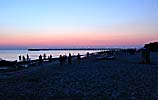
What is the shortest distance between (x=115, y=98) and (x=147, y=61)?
2476 centimetres

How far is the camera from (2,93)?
15.5 metres

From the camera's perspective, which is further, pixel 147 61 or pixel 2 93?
pixel 147 61

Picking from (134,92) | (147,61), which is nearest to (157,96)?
(134,92)

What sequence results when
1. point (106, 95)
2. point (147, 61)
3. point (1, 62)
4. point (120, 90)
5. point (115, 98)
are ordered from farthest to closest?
point (1, 62), point (147, 61), point (120, 90), point (106, 95), point (115, 98)

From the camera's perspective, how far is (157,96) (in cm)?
1299

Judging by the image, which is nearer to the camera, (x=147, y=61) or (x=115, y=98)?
(x=115, y=98)

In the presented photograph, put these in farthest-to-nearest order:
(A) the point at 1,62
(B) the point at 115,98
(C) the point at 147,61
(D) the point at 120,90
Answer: (A) the point at 1,62, (C) the point at 147,61, (D) the point at 120,90, (B) the point at 115,98

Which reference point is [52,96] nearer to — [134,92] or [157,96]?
[134,92]

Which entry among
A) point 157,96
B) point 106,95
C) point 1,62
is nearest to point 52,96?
point 106,95

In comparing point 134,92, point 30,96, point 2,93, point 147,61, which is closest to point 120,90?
point 134,92

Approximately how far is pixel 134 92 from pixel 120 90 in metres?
0.93

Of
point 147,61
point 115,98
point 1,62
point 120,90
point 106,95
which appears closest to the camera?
point 115,98

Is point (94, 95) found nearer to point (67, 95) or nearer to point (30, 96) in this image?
point (67, 95)

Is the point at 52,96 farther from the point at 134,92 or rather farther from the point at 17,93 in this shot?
the point at 134,92
